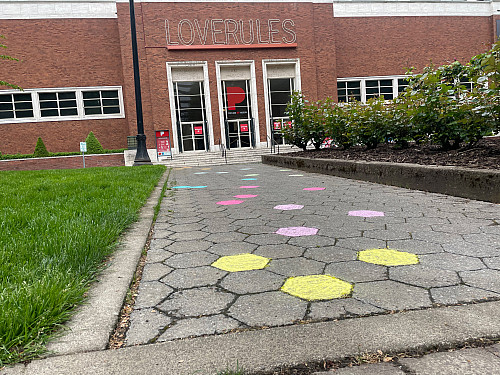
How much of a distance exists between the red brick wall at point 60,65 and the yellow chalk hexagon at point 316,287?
28784 mm

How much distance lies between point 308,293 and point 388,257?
0.93 metres

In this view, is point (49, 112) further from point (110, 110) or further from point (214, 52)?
point (214, 52)

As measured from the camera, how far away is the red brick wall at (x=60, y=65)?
26422mm

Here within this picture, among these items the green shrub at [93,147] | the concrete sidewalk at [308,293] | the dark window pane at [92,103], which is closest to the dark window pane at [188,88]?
the dark window pane at [92,103]

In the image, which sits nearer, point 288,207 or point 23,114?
point 288,207

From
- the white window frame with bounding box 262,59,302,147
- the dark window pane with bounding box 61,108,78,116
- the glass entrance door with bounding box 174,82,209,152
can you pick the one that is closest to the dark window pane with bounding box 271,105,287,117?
the white window frame with bounding box 262,59,302,147

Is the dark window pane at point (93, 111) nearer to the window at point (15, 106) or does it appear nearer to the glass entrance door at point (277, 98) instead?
the window at point (15, 106)

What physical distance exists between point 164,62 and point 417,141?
21827 mm

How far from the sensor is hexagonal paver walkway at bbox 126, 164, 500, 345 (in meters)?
1.90

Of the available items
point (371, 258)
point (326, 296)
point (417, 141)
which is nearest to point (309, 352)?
point (326, 296)

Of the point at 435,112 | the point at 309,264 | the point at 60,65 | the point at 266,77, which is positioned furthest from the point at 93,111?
the point at 309,264

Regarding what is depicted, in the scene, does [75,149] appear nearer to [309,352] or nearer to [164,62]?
[164,62]

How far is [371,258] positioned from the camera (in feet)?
8.89

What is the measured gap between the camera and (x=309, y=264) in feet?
8.64
